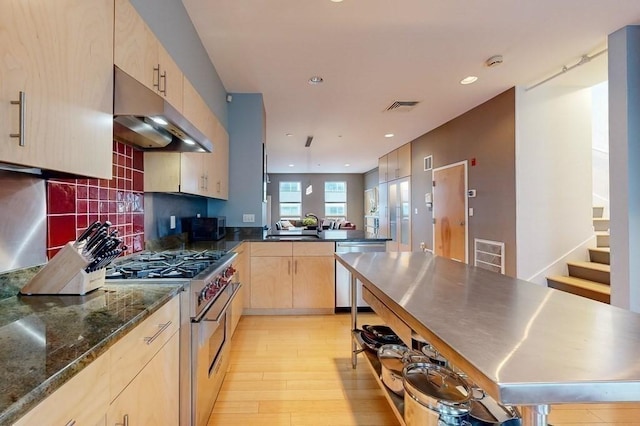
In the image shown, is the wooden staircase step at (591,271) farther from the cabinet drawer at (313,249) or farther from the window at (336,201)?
the window at (336,201)

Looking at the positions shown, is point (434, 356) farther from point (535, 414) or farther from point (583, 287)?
point (583, 287)

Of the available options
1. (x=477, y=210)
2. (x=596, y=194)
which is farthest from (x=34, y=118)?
(x=596, y=194)

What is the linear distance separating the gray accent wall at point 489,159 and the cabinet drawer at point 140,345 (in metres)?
3.96

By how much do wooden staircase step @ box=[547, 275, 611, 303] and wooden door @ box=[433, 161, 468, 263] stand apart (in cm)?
125

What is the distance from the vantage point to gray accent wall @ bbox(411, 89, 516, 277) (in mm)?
3990

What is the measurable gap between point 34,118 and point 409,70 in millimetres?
3283

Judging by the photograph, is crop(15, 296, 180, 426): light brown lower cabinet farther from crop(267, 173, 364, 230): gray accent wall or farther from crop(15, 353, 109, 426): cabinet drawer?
crop(267, 173, 364, 230): gray accent wall

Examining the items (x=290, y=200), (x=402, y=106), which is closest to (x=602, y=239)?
(x=402, y=106)

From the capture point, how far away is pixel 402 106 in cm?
455

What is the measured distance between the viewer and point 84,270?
1237 millimetres

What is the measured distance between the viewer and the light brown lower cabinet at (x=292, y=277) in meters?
3.54

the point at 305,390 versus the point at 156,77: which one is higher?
the point at 156,77

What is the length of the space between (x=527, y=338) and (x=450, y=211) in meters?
4.78

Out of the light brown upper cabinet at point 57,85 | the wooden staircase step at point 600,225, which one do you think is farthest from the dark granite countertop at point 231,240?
the wooden staircase step at point 600,225
